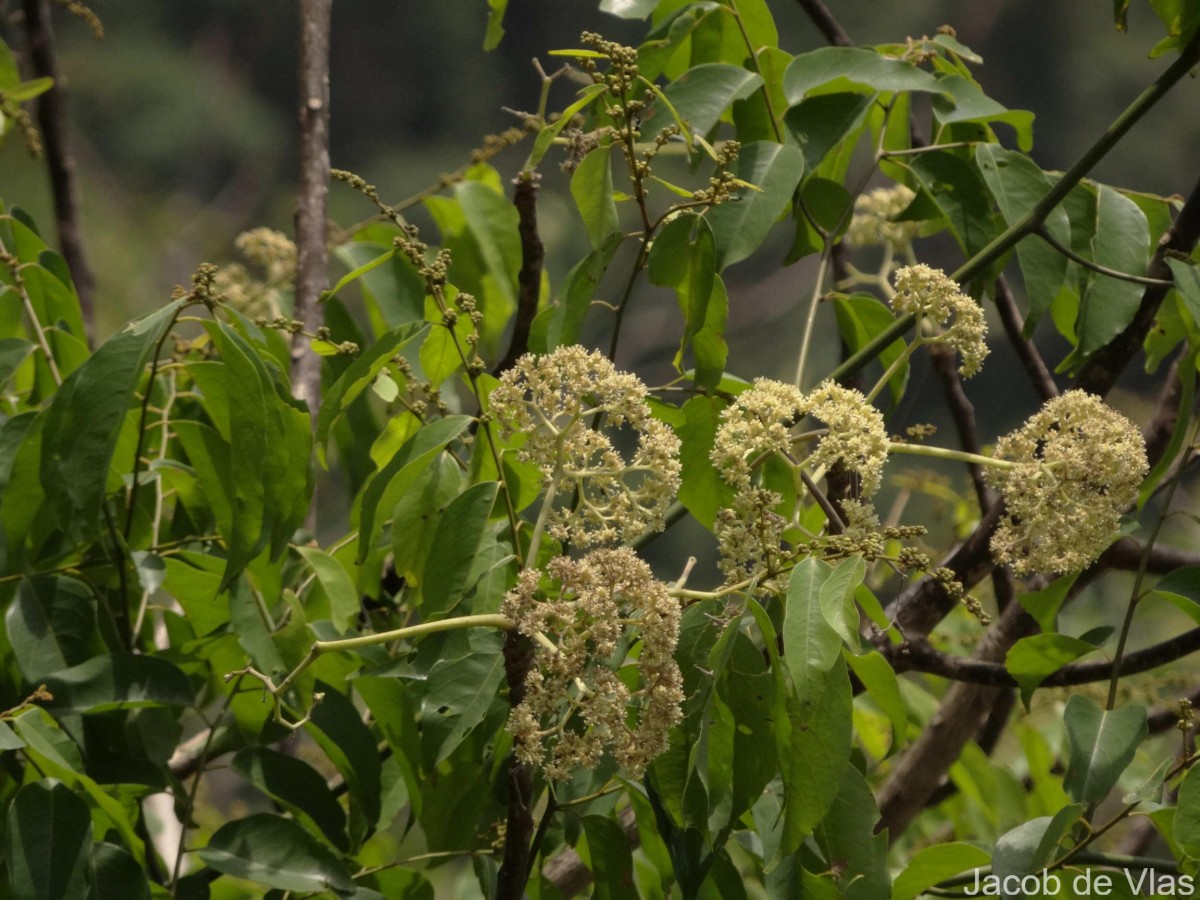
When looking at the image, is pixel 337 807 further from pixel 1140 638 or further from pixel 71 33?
pixel 71 33

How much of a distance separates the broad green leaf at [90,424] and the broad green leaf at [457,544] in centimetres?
16

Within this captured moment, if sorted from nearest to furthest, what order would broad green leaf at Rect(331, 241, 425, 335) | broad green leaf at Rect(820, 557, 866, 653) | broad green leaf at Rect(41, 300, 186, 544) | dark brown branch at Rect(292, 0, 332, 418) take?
broad green leaf at Rect(820, 557, 866, 653) → broad green leaf at Rect(41, 300, 186, 544) → broad green leaf at Rect(331, 241, 425, 335) → dark brown branch at Rect(292, 0, 332, 418)

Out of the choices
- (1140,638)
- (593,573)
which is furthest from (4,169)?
(593,573)

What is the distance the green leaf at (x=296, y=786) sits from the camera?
0.75 m

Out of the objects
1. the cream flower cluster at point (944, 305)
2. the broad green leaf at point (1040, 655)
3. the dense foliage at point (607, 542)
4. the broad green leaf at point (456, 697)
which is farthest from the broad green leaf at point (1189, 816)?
the broad green leaf at point (456, 697)

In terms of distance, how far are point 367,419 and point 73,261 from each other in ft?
2.19

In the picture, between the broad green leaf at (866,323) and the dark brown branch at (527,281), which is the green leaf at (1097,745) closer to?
the broad green leaf at (866,323)

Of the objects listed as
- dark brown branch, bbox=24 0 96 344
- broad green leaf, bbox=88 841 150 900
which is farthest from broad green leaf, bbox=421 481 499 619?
dark brown branch, bbox=24 0 96 344

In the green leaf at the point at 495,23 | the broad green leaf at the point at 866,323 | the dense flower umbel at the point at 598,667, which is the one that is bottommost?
the dense flower umbel at the point at 598,667

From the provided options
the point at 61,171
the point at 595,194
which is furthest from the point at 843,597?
the point at 61,171

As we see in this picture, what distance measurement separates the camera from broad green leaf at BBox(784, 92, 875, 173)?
76cm

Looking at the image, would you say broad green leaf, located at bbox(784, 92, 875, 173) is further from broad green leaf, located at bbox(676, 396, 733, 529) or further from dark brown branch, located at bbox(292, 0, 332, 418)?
dark brown branch, located at bbox(292, 0, 332, 418)

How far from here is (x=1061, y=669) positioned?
2.71 feet

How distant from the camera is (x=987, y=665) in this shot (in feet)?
2.74
